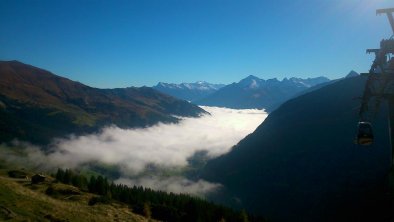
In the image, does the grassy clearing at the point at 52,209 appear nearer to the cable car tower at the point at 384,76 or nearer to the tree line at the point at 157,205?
the tree line at the point at 157,205

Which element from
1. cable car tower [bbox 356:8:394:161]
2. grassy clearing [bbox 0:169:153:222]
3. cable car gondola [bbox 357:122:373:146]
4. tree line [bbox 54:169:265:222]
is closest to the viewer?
cable car tower [bbox 356:8:394:161]

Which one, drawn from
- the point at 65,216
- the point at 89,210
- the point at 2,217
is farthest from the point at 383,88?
the point at 89,210

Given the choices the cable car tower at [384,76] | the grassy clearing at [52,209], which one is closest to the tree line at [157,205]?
the grassy clearing at [52,209]

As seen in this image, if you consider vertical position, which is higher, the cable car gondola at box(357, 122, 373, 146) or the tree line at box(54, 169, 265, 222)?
the cable car gondola at box(357, 122, 373, 146)

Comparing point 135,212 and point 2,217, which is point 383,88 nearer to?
point 2,217

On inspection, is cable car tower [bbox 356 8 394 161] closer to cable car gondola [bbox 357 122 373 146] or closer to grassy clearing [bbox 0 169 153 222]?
cable car gondola [bbox 357 122 373 146]

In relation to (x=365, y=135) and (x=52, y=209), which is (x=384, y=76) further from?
(x=52, y=209)

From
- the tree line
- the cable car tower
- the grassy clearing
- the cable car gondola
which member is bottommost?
the tree line

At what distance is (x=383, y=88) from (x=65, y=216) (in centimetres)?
5558

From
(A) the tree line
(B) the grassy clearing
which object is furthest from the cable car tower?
(A) the tree line

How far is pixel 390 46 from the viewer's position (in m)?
19.2

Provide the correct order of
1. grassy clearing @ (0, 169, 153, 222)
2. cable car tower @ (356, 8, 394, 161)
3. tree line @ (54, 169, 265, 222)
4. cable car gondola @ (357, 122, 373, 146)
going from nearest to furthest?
1. cable car tower @ (356, 8, 394, 161)
2. cable car gondola @ (357, 122, 373, 146)
3. grassy clearing @ (0, 169, 153, 222)
4. tree line @ (54, 169, 265, 222)

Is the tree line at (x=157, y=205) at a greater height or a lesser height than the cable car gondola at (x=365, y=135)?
lesser

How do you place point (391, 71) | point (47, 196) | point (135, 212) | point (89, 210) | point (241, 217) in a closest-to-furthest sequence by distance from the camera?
point (391, 71), point (89, 210), point (47, 196), point (135, 212), point (241, 217)
